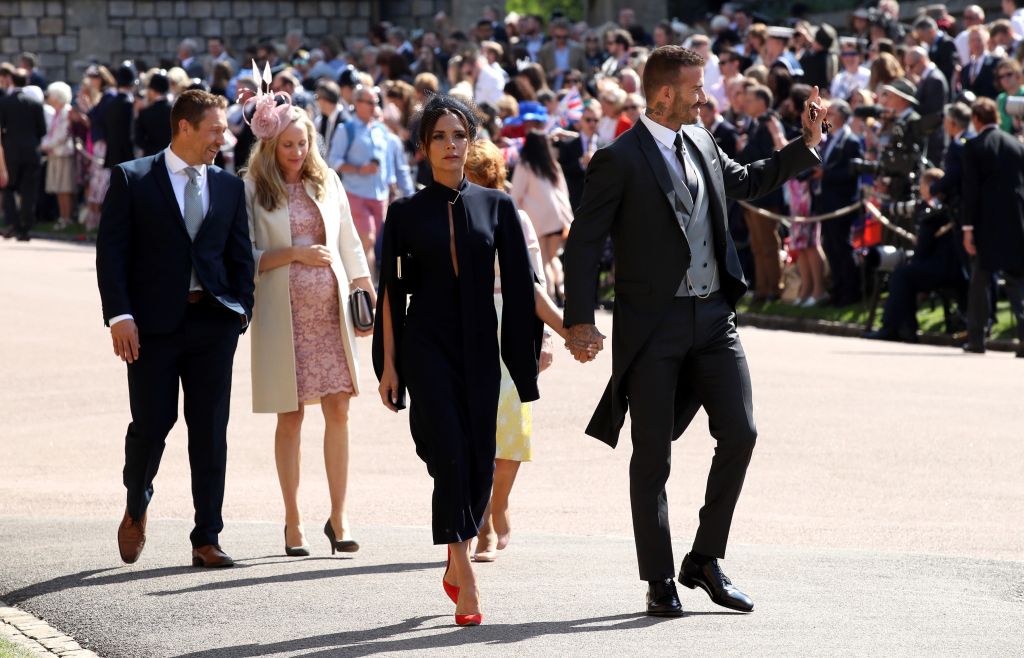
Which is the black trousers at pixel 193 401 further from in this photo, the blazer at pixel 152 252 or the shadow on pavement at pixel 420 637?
the shadow on pavement at pixel 420 637

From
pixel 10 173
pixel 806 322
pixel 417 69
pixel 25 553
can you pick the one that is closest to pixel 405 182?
pixel 806 322

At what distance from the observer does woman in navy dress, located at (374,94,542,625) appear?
6.24 metres

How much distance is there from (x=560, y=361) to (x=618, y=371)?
7641mm

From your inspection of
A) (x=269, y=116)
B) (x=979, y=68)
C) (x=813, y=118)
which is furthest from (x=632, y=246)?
(x=979, y=68)

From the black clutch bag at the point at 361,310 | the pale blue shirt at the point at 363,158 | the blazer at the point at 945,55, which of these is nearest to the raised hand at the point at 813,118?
the black clutch bag at the point at 361,310

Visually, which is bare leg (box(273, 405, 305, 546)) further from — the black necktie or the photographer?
the photographer

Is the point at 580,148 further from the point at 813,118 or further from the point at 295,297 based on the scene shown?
the point at 813,118

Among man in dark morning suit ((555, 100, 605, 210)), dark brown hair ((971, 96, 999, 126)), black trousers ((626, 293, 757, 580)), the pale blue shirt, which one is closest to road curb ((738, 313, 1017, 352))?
dark brown hair ((971, 96, 999, 126))

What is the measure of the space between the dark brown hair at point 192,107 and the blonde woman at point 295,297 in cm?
34

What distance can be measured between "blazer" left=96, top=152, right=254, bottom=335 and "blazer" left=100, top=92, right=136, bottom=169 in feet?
56.7

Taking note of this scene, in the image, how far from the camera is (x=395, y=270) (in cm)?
636

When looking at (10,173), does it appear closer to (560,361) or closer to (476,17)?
(560,361)

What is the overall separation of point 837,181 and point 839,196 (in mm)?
132

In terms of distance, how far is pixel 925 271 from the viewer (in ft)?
52.2
